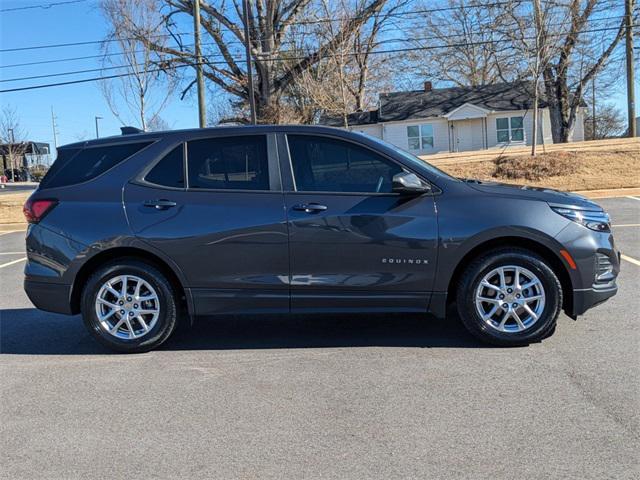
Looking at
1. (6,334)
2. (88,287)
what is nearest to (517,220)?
(88,287)

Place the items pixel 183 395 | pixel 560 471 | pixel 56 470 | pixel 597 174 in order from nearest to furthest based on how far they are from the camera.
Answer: pixel 560 471, pixel 56 470, pixel 183 395, pixel 597 174

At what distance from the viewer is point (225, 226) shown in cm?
463

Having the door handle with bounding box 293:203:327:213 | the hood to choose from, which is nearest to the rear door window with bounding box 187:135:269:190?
the door handle with bounding box 293:203:327:213

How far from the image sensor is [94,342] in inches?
208

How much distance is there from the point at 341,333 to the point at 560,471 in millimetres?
2605

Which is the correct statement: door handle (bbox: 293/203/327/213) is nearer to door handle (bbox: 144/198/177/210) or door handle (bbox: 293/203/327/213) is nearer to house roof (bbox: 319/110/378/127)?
door handle (bbox: 144/198/177/210)

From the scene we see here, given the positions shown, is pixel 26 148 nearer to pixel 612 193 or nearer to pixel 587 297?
pixel 612 193

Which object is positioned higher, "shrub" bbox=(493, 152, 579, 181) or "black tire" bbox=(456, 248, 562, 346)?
"shrub" bbox=(493, 152, 579, 181)

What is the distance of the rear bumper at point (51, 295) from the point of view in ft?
15.8

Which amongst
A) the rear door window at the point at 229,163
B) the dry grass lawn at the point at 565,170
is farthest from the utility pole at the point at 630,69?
the rear door window at the point at 229,163

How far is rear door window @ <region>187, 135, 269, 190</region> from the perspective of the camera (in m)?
4.76

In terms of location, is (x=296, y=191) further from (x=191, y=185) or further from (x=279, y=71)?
(x=279, y=71)

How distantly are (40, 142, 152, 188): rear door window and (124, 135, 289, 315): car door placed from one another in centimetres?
30

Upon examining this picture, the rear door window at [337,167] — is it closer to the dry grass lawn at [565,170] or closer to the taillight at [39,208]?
the taillight at [39,208]
